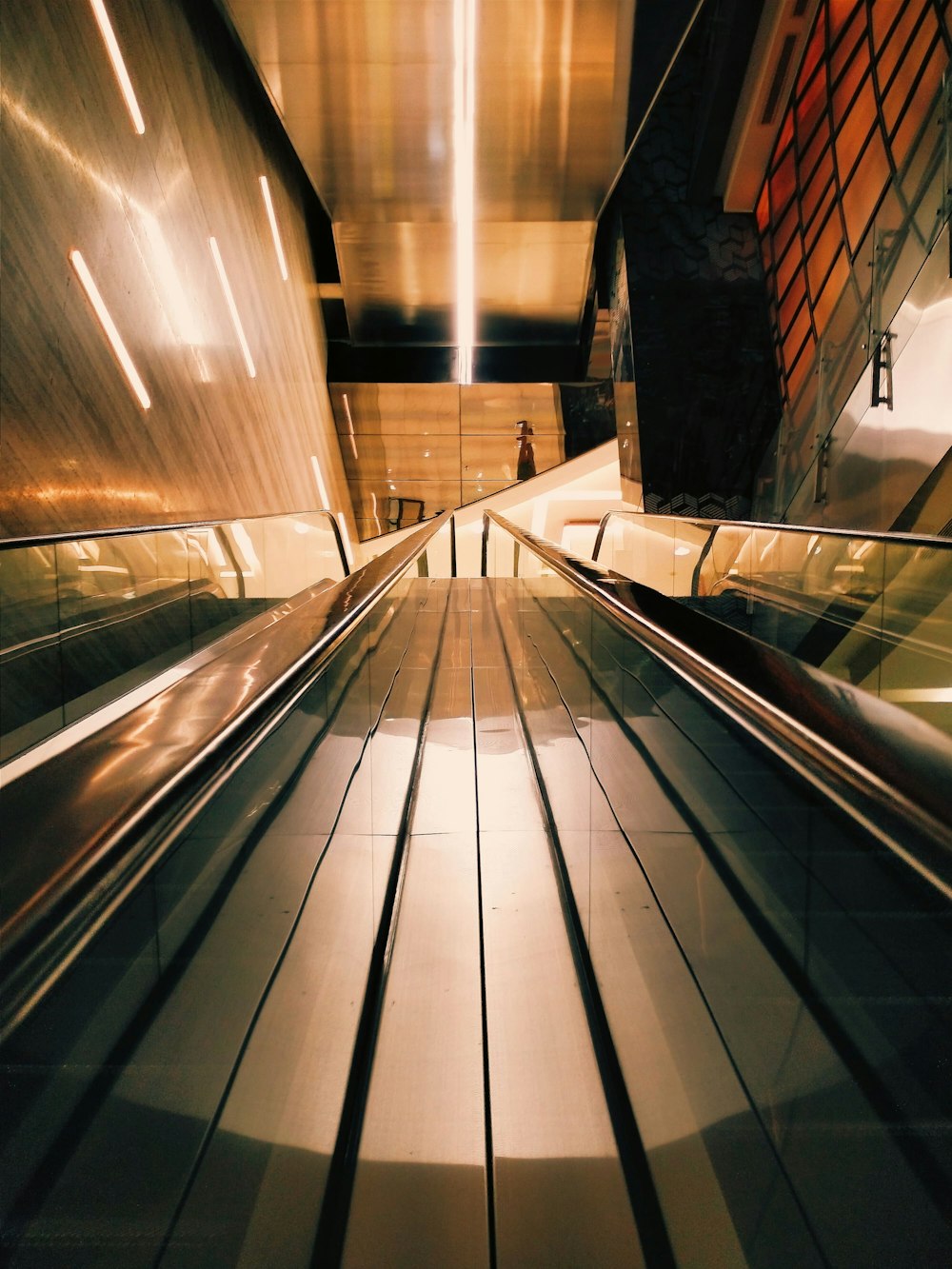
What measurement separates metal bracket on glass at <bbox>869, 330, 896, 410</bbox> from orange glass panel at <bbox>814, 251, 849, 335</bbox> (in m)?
4.49

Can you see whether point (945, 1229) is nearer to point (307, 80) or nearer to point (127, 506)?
point (127, 506)

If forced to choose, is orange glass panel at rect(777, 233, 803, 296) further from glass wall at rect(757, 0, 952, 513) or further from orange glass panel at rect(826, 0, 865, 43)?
orange glass panel at rect(826, 0, 865, 43)

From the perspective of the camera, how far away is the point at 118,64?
7.73m

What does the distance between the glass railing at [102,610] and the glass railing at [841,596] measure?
350cm

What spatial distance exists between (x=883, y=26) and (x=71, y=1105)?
14.3m

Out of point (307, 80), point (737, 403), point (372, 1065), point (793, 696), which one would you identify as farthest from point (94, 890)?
point (737, 403)

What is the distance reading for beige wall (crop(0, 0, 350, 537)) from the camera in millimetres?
6141

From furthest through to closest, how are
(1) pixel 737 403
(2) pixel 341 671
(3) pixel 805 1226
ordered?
1. (1) pixel 737 403
2. (2) pixel 341 671
3. (3) pixel 805 1226

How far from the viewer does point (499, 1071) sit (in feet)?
6.14

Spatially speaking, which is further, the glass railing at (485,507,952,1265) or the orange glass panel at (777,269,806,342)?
the orange glass panel at (777,269,806,342)

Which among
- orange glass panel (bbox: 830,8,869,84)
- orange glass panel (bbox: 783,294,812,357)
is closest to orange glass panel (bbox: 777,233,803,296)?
orange glass panel (bbox: 783,294,812,357)

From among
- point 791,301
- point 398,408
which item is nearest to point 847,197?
point 791,301

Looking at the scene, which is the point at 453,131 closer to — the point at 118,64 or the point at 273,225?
the point at 273,225

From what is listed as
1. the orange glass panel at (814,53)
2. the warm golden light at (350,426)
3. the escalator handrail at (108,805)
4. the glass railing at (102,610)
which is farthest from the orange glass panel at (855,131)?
the escalator handrail at (108,805)
